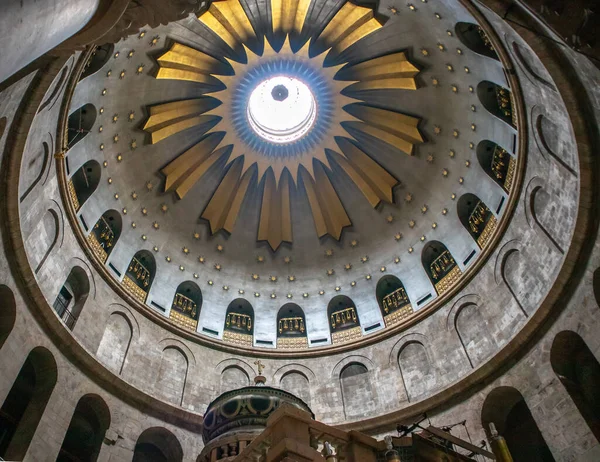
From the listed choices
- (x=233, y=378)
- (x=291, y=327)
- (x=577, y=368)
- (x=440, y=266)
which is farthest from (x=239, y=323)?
(x=577, y=368)

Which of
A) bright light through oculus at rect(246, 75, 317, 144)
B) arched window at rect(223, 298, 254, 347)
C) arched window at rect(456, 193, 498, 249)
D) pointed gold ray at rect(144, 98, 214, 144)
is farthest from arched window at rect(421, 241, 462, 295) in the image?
pointed gold ray at rect(144, 98, 214, 144)

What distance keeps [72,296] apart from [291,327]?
957cm

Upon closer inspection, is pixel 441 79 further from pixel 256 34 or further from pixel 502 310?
pixel 502 310

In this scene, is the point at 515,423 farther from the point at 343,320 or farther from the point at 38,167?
the point at 38,167

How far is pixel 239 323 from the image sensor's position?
2294 centimetres

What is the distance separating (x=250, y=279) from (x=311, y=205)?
489 cm

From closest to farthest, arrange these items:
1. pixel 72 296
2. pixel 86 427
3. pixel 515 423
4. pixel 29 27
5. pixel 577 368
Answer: pixel 29 27
pixel 577 368
pixel 86 427
pixel 515 423
pixel 72 296

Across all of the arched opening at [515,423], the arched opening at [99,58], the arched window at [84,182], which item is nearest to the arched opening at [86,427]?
the arched window at [84,182]

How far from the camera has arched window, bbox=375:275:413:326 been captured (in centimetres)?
2162

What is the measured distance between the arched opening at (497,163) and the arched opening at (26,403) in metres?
16.0

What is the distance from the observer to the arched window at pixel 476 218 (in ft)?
64.1

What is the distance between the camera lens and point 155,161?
74.9 ft

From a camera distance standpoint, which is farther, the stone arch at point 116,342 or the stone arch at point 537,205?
the stone arch at point 116,342

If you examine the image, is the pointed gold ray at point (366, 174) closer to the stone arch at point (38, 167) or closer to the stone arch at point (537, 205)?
the stone arch at point (537, 205)
